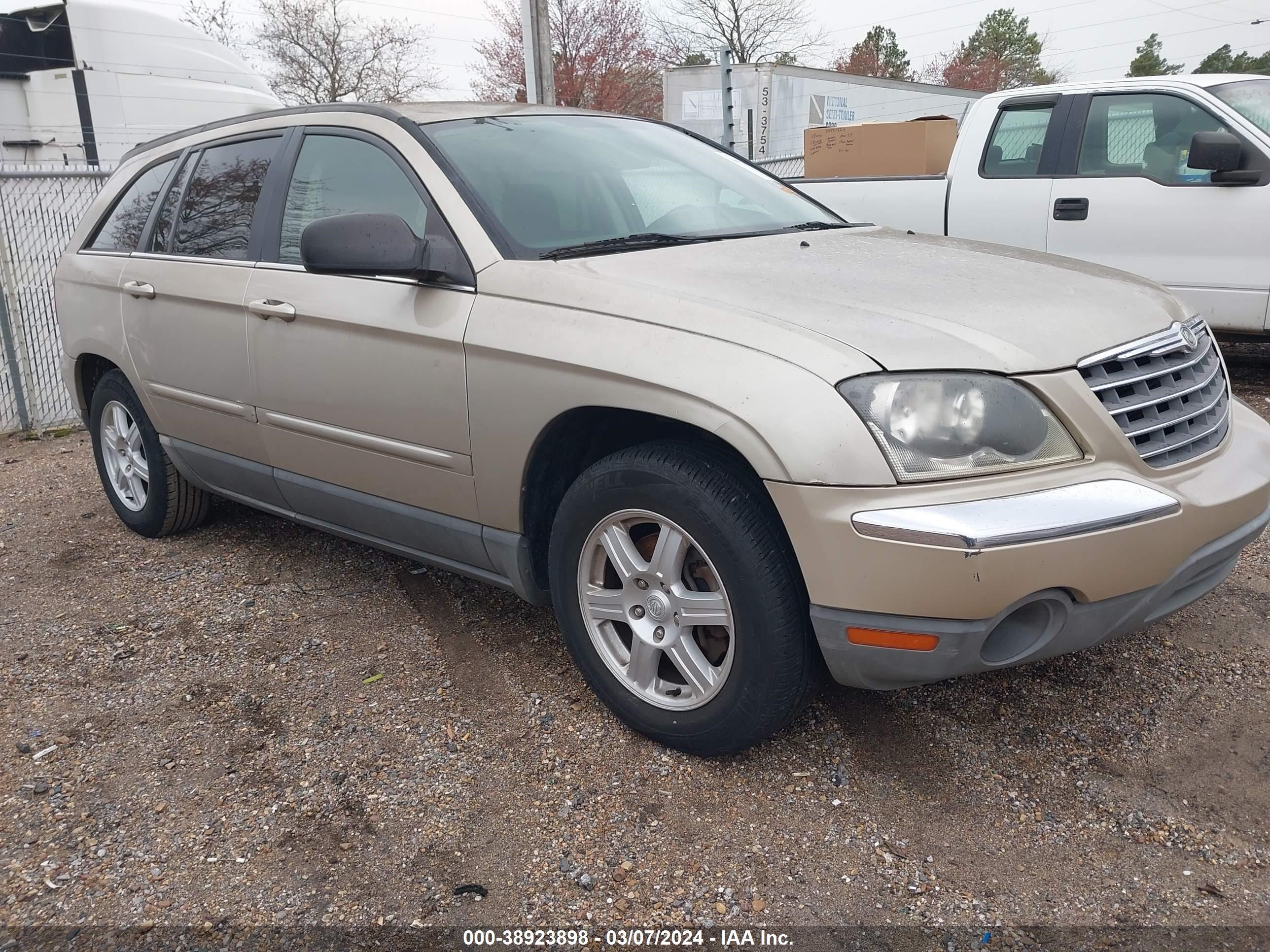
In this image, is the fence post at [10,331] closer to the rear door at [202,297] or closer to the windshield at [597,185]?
the rear door at [202,297]

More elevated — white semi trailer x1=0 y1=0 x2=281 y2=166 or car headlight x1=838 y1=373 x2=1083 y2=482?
white semi trailer x1=0 y1=0 x2=281 y2=166

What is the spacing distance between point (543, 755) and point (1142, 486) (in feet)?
5.44

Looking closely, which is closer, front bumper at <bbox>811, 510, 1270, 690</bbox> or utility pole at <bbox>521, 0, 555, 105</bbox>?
front bumper at <bbox>811, 510, 1270, 690</bbox>

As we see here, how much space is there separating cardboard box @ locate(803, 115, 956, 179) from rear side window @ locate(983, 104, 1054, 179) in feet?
2.86

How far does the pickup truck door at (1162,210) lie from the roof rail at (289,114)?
4.54 meters

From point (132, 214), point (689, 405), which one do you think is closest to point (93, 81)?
point (132, 214)

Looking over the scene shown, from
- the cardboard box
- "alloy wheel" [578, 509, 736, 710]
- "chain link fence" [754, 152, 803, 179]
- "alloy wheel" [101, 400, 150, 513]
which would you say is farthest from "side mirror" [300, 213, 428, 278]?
"chain link fence" [754, 152, 803, 179]

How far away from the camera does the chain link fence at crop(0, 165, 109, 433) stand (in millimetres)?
6906

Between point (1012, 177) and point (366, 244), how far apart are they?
502cm

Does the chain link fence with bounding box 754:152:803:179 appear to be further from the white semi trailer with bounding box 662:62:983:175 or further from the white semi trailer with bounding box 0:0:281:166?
the white semi trailer with bounding box 0:0:281:166

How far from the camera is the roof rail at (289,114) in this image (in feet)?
11.2

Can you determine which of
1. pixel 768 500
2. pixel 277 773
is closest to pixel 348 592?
pixel 277 773

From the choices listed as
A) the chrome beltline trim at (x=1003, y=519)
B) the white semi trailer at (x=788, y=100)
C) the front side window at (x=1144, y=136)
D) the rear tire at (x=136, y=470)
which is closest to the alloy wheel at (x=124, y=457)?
the rear tire at (x=136, y=470)

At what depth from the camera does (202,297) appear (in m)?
3.79
